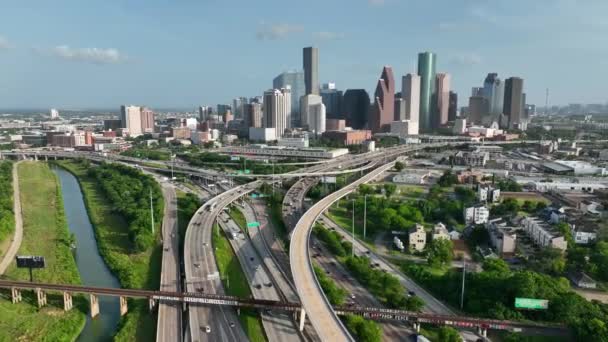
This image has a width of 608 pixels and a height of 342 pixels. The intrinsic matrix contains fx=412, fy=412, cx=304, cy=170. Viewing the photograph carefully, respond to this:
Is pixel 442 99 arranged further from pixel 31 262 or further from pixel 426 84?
pixel 31 262

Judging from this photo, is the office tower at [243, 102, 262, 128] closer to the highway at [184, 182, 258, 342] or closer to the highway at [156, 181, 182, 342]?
the highway at [156, 181, 182, 342]

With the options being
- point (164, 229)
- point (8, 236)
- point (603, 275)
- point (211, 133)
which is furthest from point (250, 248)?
point (211, 133)

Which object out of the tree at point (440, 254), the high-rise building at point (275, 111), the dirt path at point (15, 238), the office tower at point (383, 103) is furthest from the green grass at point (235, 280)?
the office tower at point (383, 103)

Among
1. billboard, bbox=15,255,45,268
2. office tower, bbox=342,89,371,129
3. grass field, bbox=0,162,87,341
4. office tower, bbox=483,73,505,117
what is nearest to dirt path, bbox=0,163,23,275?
grass field, bbox=0,162,87,341

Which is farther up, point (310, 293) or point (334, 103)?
point (334, 103)

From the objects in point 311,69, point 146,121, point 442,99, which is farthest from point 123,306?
point 311,69

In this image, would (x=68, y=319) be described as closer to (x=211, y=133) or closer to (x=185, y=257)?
(x=185, y=257)
